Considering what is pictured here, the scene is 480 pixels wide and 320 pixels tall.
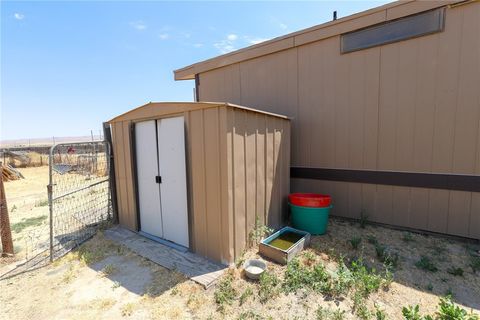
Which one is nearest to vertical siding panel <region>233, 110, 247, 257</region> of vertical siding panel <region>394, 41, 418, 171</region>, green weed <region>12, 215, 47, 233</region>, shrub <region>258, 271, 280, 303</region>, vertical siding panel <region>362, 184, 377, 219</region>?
shrub <region>258, 271, 280, 303</region>

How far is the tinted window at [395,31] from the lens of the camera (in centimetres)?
346

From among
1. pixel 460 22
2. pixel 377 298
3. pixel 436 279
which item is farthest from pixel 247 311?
pixel 460 22

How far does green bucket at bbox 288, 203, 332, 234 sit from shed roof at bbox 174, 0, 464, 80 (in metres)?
3.01

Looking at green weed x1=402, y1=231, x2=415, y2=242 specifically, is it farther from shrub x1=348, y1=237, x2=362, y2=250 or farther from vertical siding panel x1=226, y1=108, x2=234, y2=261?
vertical siding panel x1=226, y1=108, x2=234, y2=261

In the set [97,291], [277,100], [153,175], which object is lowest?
[97,291]

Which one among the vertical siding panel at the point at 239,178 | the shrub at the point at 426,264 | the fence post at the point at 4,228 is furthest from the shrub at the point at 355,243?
the fence post at the point at 4,228

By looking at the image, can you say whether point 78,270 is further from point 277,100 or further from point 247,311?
point 277,100

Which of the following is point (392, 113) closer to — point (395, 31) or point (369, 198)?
point (395, 31)

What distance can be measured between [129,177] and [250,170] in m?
2.30

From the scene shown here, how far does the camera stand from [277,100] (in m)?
5.02

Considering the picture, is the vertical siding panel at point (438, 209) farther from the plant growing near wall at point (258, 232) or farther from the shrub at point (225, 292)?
the shrub at point (225, 292)

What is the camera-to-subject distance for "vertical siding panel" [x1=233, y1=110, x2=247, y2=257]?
3029 mm

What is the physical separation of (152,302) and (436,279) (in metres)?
3.21

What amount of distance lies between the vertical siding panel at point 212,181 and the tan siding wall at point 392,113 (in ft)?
7.77
